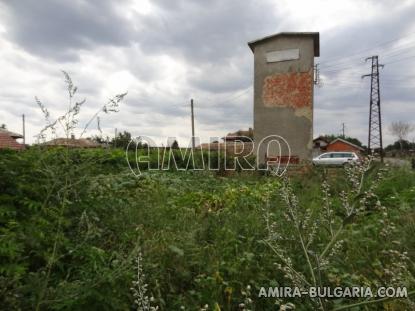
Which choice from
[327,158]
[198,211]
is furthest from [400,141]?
[198,211]

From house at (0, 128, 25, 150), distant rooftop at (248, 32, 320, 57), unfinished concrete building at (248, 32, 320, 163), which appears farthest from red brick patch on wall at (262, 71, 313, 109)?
house at (0, 128, 25, 150)

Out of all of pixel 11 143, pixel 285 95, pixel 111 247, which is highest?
pixel 285 95

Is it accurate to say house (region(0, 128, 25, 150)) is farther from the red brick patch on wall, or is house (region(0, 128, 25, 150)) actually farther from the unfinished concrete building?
the red brick patch on wall

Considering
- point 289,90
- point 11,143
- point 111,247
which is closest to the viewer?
point 111,247

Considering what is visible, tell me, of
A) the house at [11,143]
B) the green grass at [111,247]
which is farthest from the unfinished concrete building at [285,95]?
the green grass at [111,247]

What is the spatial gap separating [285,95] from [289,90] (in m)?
0.26

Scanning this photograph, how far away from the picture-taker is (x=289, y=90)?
44.9ft

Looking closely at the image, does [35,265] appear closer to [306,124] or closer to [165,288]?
[165,288]

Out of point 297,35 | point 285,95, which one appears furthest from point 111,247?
point 297,35

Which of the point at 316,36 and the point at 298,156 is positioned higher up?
the point at 316,36

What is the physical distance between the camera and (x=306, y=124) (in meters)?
13.3

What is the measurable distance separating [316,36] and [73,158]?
43.9ft

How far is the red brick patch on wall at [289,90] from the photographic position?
13.5m

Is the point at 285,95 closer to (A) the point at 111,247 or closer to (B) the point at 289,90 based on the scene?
(B) the point at 289,90
